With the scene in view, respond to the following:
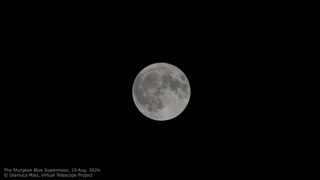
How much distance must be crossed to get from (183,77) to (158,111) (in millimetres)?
1454

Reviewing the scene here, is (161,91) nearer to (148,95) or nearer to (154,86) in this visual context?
(154,86)

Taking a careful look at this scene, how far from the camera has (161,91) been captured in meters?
12.2

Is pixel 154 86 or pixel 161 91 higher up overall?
pixel 154 86

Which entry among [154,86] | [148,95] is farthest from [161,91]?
[148,95]

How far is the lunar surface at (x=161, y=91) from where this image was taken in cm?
1225

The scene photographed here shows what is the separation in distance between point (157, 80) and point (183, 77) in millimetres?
968

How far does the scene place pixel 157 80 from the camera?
1230cm

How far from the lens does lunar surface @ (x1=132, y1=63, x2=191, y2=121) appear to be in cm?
1225

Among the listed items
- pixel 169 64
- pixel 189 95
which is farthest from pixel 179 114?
pixel 169 64

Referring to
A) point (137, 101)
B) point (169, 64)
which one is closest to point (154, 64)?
point (169, 64)

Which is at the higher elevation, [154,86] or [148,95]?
[154,86]

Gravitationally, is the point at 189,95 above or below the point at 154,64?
below

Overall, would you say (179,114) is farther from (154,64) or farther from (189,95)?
(154,64)

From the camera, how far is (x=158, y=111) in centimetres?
1235
